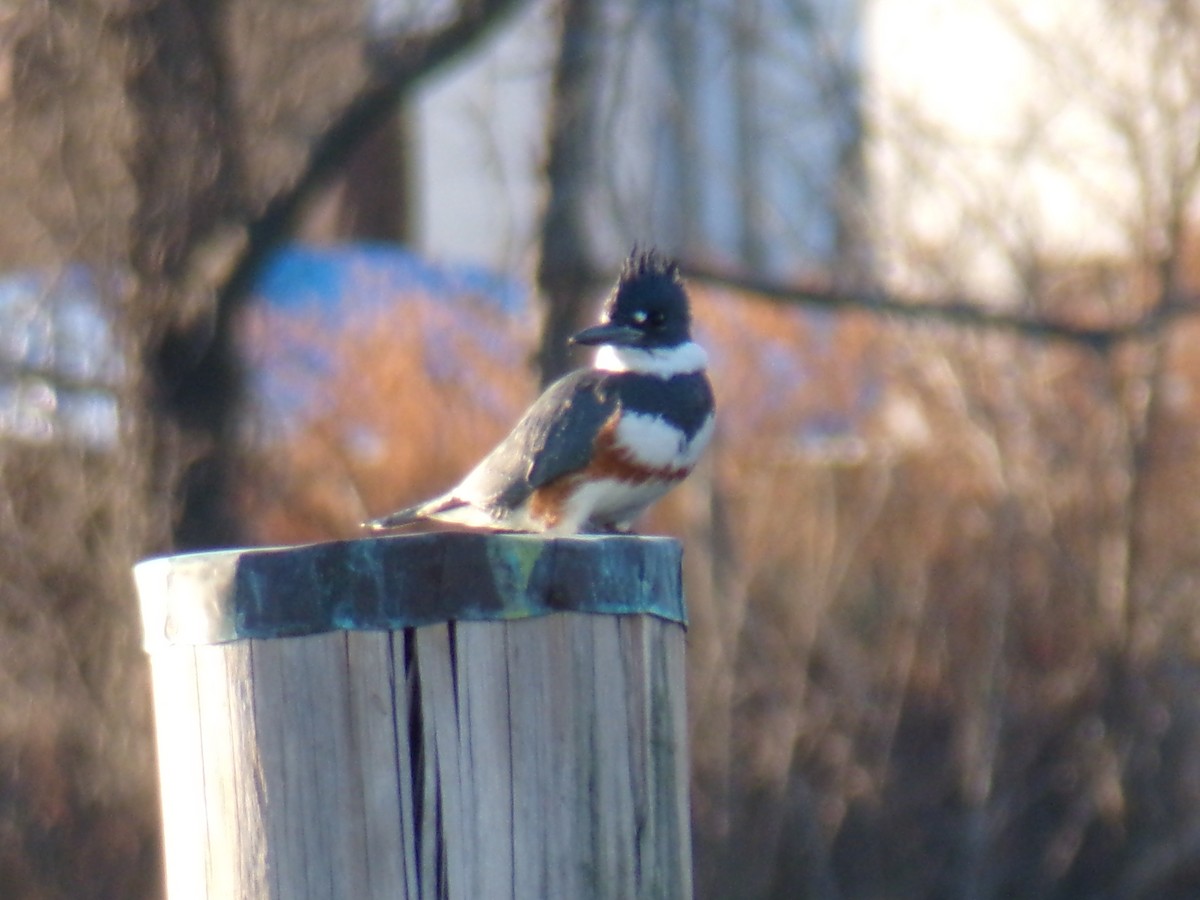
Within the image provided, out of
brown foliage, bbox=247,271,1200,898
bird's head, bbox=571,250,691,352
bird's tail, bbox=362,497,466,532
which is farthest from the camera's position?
brown foliage, bbox=247,271,1200,898

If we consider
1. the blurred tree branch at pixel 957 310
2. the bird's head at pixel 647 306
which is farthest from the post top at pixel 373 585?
the blurred tree branch at pixel 957 310

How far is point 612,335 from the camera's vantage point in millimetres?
3473

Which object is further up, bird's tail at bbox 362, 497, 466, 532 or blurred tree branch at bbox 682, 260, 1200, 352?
blurred tree branch at bbox 682, 260, 1200, 352

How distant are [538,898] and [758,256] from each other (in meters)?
6.10

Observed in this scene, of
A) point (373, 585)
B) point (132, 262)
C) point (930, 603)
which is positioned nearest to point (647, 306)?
point (373, 585)

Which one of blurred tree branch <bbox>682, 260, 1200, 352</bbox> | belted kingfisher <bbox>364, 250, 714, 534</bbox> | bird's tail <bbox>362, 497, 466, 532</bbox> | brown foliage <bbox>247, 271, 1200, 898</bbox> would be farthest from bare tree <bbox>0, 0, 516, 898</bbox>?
belted kingfisher <bbox>364, 250, 714, 534</bbox>

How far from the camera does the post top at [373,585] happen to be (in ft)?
5.12

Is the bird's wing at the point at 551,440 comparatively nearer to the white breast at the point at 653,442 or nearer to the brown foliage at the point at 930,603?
the white breast at the point at 653,442

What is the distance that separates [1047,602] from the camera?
7.06m

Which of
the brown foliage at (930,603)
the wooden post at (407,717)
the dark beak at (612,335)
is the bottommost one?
the brown foliage at (930,603)

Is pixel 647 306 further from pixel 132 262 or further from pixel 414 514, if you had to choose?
pixel 132 262

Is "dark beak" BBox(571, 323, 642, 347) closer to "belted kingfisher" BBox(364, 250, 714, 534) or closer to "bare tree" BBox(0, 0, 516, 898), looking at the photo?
"belted kingfisher" BBox(364, 250, 714, 534)

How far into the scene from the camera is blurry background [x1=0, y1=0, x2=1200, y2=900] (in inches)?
228

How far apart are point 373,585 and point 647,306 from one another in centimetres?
211
